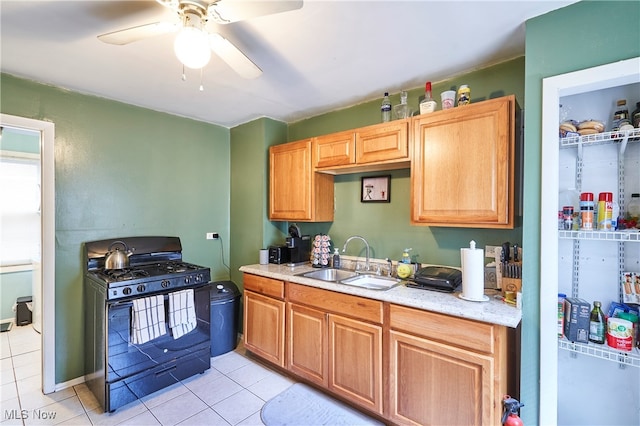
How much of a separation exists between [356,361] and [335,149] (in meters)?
1.69

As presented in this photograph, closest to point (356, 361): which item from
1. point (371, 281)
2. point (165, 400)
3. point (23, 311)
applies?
point (371, 281)

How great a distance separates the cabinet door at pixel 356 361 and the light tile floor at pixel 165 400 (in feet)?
1.88

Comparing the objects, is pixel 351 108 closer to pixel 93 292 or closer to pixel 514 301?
pixel 514 301

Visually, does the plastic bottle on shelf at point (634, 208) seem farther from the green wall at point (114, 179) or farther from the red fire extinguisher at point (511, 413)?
the green wall at point (114, 179)

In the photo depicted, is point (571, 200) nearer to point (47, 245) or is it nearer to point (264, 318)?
point (264, 318)

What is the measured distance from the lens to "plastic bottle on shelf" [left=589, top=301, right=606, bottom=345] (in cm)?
148

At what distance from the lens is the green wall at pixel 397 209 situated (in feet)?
6.59

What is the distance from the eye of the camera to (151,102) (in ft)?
9.02

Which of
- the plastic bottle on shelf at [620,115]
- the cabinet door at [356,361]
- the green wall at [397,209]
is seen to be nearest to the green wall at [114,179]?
the green wall at [397,209]

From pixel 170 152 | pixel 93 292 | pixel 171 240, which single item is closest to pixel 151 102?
pixel 170 152

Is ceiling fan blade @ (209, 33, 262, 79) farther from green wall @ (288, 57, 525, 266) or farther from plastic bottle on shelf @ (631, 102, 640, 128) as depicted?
plastic bottle on shelf @ (631, 102, 640, 128)

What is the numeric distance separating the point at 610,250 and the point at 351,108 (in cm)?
218

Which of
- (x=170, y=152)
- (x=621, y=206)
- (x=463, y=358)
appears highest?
(x=170, y=152)

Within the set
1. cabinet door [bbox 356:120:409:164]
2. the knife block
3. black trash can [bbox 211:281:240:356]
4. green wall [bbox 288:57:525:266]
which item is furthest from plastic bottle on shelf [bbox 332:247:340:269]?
the knife block
